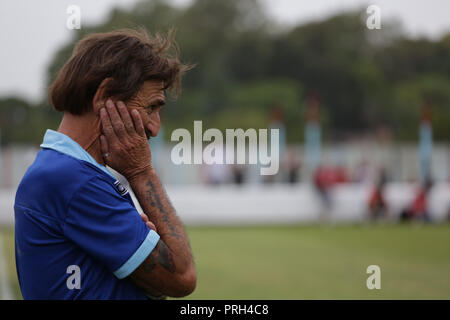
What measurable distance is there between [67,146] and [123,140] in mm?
225

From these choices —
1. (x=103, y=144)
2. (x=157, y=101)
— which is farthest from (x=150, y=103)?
(x=103, y=144)

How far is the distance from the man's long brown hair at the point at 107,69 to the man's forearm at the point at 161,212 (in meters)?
0.37

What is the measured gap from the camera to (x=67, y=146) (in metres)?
2.40

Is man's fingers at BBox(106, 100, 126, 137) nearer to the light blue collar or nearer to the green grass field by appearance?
the light blue collar

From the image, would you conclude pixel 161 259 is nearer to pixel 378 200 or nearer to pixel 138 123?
pixel 138 123

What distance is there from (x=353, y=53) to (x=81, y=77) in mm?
55104

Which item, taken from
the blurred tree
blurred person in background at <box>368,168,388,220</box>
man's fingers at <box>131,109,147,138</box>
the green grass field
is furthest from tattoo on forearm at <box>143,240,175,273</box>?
the blurred tree

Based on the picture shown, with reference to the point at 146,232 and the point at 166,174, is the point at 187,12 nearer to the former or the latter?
the point at 166,174

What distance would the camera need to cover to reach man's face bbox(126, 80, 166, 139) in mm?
2516

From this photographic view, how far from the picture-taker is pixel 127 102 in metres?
2.49

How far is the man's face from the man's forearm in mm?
206

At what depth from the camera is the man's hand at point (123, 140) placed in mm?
2420
